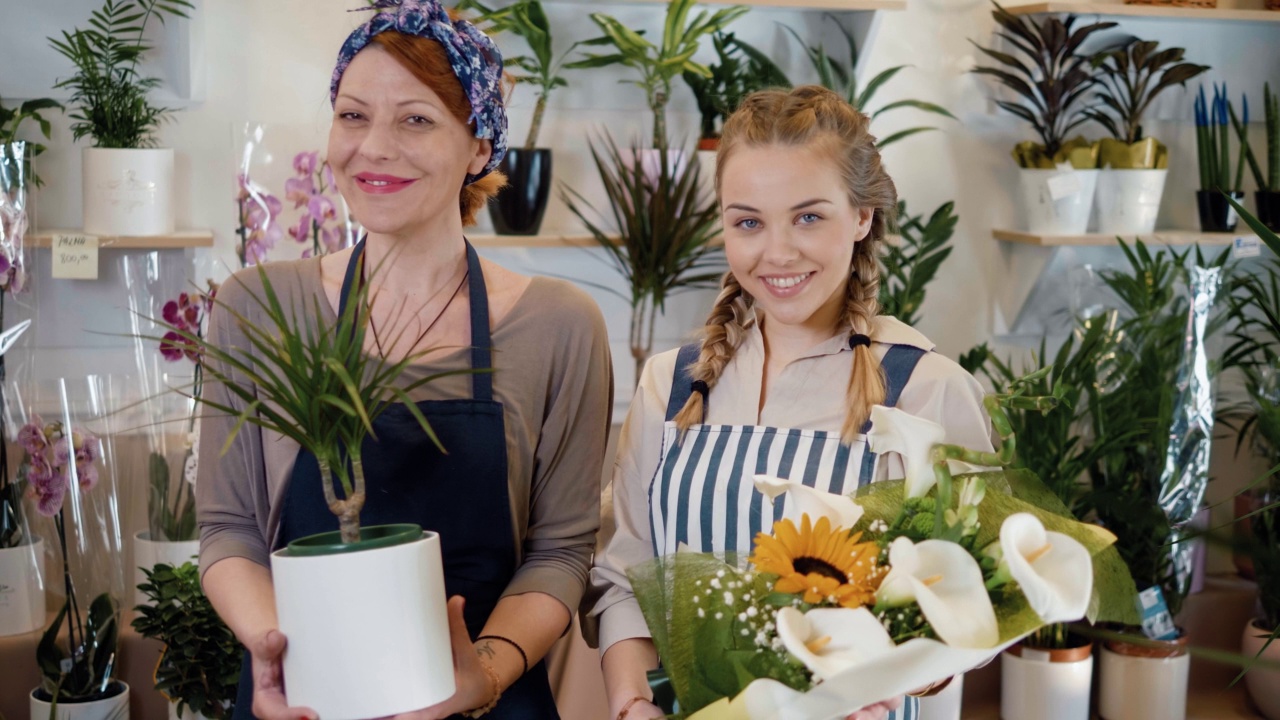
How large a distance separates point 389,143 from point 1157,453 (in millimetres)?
1800

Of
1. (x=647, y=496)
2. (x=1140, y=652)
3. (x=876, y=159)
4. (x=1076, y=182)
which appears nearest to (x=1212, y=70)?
(x=1076, y=182)

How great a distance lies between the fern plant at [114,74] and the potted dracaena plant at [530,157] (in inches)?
24.7

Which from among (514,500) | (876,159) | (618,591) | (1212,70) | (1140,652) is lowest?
(1140,652)

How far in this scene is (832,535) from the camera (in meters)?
0.94

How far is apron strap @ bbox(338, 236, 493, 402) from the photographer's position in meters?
1.34

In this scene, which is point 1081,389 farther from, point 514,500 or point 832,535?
point 832,535

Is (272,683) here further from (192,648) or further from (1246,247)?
(1246,247)

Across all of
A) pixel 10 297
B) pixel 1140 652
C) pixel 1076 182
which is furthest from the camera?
pixel 1076 182

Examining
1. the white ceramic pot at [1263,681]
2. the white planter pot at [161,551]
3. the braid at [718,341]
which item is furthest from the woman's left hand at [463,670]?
the white ceramic pot at [1263,681]

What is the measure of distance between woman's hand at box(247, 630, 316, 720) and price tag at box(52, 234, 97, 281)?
4.26 feet

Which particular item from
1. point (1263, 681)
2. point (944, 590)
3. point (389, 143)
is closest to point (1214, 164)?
point (1263, 681)

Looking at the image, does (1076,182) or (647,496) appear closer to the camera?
(647,496)

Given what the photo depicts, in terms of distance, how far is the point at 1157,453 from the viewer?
242cm

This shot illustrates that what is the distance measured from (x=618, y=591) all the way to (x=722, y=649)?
17.1 inches
